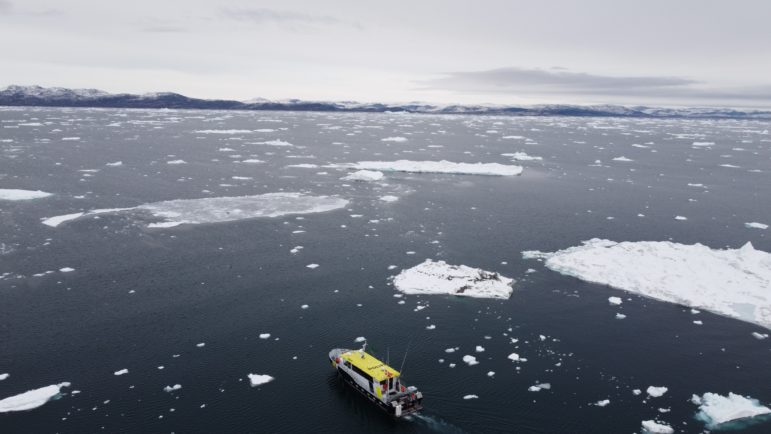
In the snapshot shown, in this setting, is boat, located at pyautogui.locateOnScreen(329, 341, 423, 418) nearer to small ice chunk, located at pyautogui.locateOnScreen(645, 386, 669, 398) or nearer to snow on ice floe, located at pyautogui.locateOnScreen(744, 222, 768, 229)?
small ice chunk, located at pyautogui.locateOnScreen(645, 386, 669, 398)

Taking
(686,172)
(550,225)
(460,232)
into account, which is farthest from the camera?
(686,172)

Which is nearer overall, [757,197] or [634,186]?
[757,197]

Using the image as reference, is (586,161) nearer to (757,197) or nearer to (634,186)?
(634,186)

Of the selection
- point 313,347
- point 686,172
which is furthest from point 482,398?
point 686,172

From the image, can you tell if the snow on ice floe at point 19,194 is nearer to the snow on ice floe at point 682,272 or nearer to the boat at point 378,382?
the boat at point 378,382

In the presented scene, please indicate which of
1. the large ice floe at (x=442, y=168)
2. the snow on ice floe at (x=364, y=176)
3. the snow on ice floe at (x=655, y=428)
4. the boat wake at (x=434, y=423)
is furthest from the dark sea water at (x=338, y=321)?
the large ice floe at (x=442, y=168)

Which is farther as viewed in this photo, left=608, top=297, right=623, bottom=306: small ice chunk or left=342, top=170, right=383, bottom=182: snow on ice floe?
left=342, top=170, right=383, bottom=182: snow on ice floe

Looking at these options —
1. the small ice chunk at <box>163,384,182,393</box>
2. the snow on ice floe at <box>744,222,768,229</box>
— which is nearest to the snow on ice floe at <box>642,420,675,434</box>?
the small ice chunk at <box>163,384,182,393</box>
